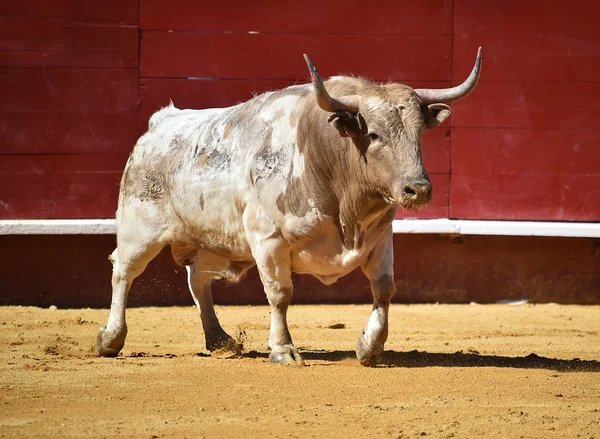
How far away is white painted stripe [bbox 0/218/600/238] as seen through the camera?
804 centimetres

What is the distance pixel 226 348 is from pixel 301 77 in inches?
112

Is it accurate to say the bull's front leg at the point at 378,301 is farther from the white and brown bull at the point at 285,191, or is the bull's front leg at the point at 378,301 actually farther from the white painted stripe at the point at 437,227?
the white painted stripe at the point at 437,227

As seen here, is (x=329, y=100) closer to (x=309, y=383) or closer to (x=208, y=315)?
(x=309, y=383)

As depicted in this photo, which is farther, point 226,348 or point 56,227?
point 56,227

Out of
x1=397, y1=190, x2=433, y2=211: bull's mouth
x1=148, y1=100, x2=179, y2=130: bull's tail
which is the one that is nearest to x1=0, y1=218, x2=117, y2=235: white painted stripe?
x1=148, y1=100, x2=179, y2=130: bull's tail

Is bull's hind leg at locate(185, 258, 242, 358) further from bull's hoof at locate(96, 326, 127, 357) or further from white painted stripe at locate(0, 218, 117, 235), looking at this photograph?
white painted stripe at locate(0, 218, 117, 235)

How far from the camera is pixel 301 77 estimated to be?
8336 mm

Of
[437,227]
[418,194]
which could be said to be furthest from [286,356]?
[437,227]

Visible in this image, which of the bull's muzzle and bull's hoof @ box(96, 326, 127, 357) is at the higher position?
the bull's muzzle

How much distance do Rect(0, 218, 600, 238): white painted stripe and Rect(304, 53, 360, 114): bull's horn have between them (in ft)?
9.85

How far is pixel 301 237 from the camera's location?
5430 millimetres

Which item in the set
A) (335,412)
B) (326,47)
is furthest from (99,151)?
(335,412)

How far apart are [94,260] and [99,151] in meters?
0.74

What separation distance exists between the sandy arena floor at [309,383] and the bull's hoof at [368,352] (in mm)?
60
